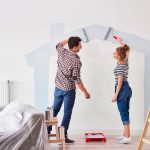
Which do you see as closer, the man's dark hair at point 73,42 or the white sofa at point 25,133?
the white sofa at point 25,133

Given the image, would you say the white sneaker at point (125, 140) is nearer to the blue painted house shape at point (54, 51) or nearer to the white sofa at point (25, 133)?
the blue painted house shape at point (54, 51)

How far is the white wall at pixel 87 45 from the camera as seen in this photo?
3953 mm

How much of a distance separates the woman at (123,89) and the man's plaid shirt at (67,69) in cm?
46

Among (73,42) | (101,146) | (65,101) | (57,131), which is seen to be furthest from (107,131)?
(73,42)

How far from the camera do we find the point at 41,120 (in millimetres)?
→ 2551

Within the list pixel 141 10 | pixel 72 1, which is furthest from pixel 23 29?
pixel 141 10

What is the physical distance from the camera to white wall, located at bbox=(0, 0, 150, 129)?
395 centimetres

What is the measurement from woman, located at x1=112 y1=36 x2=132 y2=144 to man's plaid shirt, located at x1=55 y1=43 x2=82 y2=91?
46 cm

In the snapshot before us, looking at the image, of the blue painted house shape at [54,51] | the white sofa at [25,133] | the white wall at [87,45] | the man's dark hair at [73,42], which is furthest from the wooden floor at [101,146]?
the man's dark hair at [73,42]

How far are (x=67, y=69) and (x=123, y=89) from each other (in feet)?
2.28

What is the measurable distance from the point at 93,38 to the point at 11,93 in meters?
1.25

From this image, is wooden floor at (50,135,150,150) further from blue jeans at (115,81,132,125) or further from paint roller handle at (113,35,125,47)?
paint roller handle at (113,35,125,47)

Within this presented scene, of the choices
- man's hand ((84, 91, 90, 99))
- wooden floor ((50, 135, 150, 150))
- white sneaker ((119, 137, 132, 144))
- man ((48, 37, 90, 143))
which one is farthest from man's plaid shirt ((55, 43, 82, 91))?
white sneaker ((119, 137, 132, 144))

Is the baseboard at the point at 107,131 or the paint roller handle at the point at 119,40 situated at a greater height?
the paint roller handle at the point at 119,40
